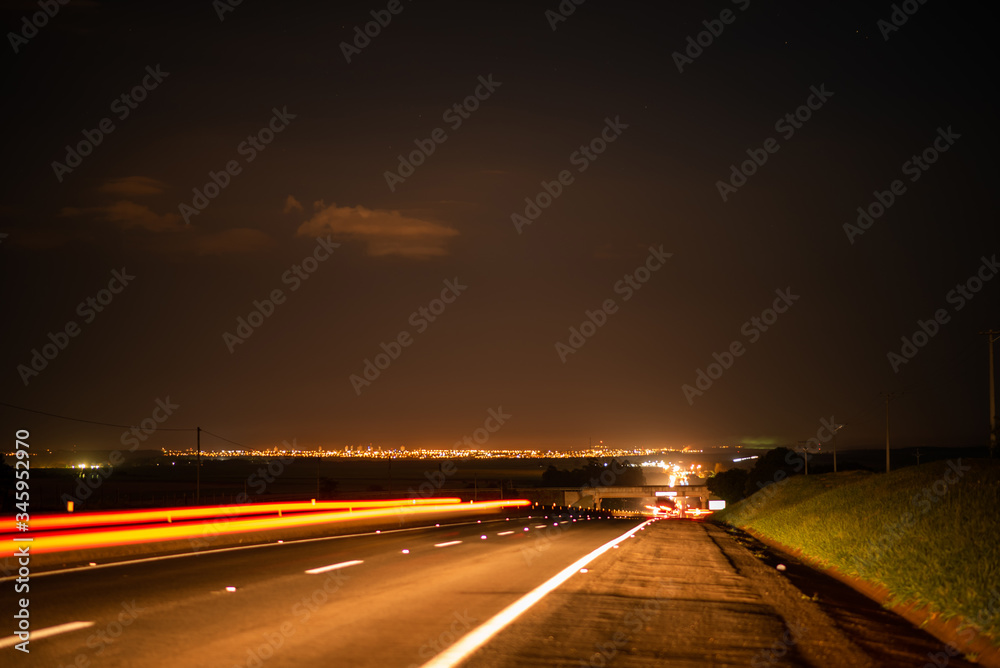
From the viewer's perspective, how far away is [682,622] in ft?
31.5

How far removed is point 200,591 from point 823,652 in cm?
817

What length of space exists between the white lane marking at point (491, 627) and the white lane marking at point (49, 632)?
3942 millimetres

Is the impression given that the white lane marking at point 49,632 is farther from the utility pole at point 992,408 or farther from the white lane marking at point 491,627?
the utility pole at point 992,408

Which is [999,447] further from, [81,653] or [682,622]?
[81,653]

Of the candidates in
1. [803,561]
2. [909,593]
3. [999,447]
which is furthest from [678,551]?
[999,447]

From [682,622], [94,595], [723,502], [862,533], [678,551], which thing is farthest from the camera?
[723,502]

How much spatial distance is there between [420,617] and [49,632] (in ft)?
12.8

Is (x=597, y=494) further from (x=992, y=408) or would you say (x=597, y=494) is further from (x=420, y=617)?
(x=420, y=617)

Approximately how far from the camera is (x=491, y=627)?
9062mm

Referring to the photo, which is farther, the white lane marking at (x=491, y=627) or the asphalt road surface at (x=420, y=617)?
the asphalt road surface at (x=420, y=617)

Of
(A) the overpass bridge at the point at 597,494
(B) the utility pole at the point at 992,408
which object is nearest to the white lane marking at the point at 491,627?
(B) the utility pole at the point at 992,408

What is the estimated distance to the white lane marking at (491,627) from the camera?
736cm

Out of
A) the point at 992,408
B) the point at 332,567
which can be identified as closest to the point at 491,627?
the point at 332,567

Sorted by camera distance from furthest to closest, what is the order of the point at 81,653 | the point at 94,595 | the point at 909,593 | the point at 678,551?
the point at 678,551 < the point at 909,593 < the point at 94,595 < the point at 81,653
